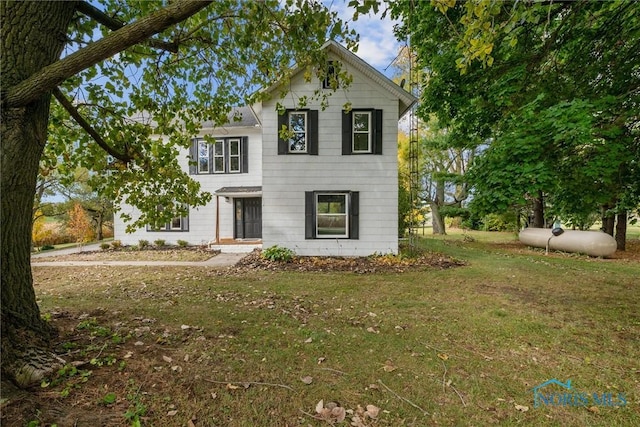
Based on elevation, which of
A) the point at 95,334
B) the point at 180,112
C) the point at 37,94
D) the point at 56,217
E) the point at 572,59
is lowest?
the point at 95,334

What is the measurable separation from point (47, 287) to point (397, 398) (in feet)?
25.8

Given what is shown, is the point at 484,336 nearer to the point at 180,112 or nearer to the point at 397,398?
the point at 397,398

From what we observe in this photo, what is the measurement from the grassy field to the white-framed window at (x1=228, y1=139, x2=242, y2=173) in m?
8.64

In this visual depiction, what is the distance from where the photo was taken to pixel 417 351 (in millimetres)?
3455

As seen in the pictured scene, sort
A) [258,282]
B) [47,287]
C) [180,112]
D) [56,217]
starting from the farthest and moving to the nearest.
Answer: [56,217] → [258,282] → [47,287] → [180,112]

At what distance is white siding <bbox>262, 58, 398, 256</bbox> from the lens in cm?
1005

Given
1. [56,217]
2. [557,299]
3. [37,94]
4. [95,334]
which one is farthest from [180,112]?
[56,217]

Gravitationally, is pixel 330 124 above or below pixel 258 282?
above

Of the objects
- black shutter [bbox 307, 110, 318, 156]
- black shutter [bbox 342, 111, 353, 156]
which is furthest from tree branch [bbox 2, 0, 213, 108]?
black shutter [bbox 342, 111, 353, 156]

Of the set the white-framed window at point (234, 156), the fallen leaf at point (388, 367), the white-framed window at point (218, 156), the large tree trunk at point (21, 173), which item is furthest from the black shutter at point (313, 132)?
the fallen leaf at point (388, 367)

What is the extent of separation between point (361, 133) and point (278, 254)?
17.2ft

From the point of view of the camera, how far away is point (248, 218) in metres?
14.0

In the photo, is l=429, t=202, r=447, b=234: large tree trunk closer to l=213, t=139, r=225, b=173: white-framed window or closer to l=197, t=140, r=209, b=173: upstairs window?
l=213, t=139, r=225, b=173: white-framed window

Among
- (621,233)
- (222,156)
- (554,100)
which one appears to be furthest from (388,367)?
(621,233)
